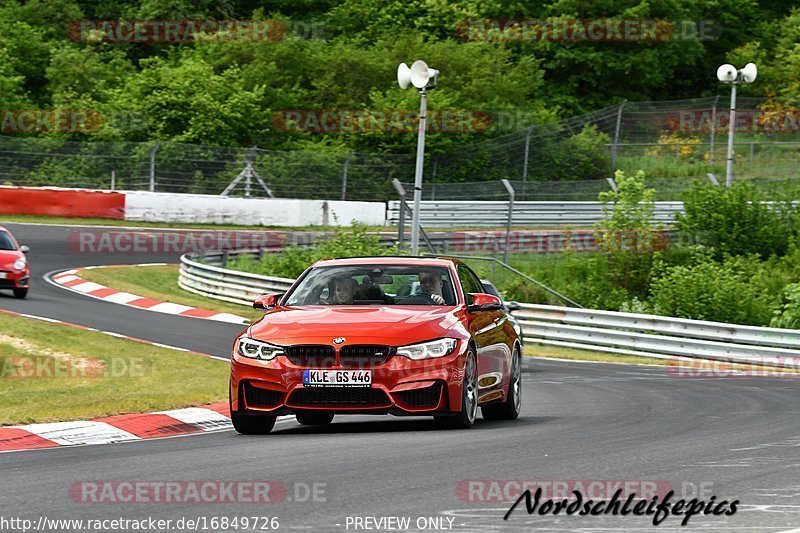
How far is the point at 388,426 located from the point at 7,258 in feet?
51.3

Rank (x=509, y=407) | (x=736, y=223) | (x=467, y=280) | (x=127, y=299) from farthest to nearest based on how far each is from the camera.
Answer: (x=736, y=223), (x=127, y=299), (x=467, y=280), (x=509, y=407)

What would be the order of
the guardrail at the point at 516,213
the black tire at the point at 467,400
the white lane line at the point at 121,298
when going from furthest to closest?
the guardrail at the point at 516,213
the white lane line at the point at 121,298
the black tire at the point at 467,400

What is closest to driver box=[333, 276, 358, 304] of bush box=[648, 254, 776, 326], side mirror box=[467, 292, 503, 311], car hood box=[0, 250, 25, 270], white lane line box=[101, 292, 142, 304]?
side mirror box=[467, 292, 503, 311]

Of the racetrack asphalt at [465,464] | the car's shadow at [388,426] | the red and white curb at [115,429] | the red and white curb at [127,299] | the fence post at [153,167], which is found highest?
the fence post at [153,167]

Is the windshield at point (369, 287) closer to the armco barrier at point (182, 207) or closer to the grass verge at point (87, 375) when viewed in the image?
the grass verge at point (87, 375)

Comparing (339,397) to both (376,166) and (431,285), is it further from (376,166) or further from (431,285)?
(376,166)

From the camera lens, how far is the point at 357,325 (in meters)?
→ 10.9

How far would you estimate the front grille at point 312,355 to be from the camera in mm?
10656

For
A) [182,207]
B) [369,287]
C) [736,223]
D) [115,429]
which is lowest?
[115,429]

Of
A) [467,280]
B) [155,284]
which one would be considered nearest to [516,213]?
[155,284]

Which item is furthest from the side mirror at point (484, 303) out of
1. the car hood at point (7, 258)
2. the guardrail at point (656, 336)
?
the car hood at point (7, 258)

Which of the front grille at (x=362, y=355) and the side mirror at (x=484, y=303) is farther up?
the side mirror at (x=484, y=303)

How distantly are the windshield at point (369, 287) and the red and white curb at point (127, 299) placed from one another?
13.9 m

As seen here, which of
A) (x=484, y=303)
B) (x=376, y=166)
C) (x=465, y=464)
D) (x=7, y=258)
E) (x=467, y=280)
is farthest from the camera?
(x=376, y=166)
